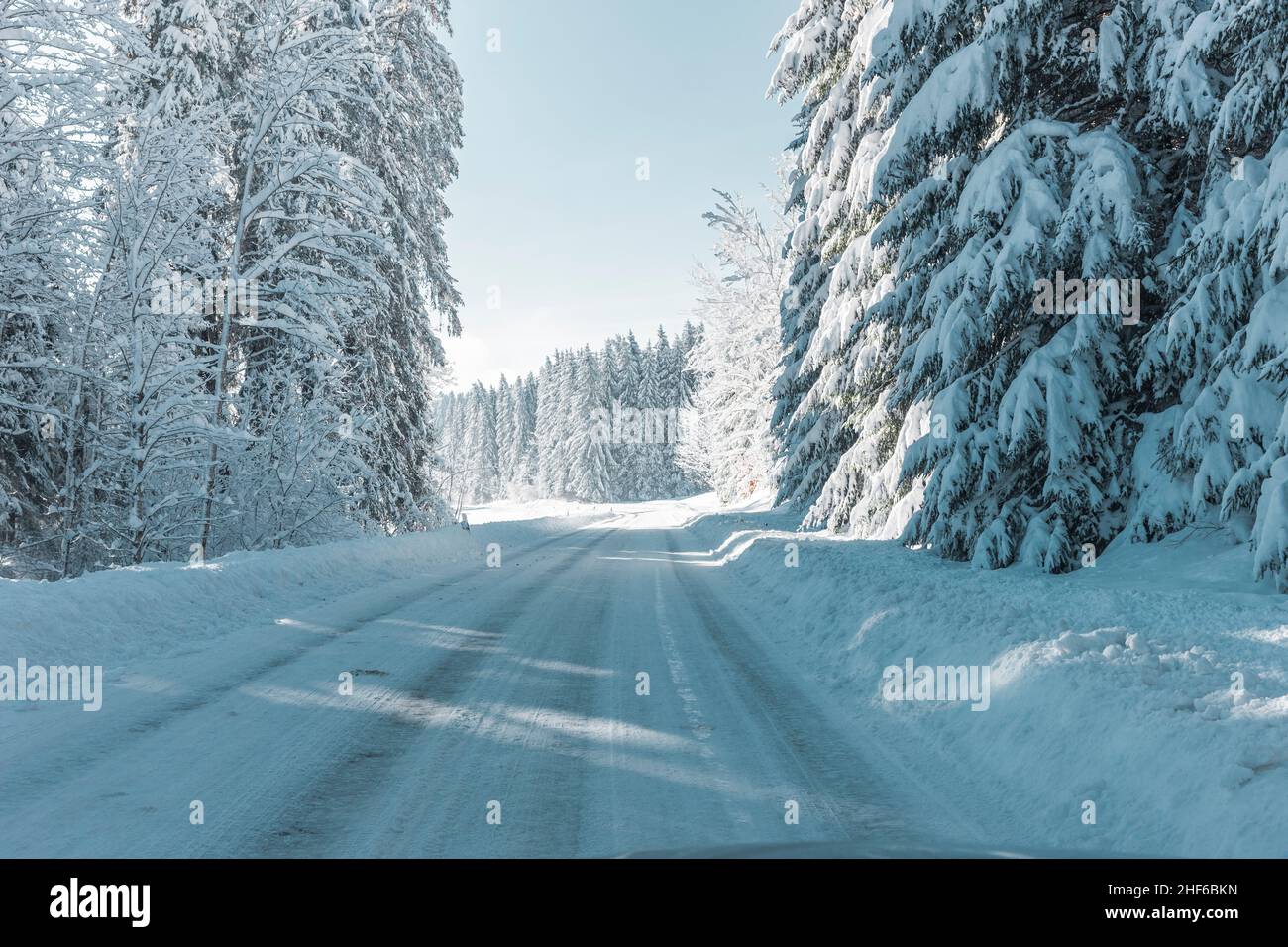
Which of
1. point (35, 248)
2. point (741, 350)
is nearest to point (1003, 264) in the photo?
point (35, 248)

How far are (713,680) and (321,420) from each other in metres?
11.6

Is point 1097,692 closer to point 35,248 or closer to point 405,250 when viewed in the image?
point 35,248

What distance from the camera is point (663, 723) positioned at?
552 centimetres

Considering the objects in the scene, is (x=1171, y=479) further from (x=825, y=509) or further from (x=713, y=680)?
(x=825, y=509)

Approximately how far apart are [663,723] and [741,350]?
3546cm

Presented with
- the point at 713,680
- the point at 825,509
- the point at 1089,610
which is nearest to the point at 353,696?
→ the point at 713,680

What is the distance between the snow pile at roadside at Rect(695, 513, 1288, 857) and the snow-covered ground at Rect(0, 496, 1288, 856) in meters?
0.02

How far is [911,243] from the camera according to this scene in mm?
12898

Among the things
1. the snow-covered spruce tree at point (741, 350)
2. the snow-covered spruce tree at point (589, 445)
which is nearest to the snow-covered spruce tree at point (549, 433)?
the snow-covered spruce tree at point (589, 445)

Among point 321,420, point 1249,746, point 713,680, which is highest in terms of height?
point 321,420

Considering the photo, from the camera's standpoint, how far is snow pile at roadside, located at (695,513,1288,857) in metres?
3.66

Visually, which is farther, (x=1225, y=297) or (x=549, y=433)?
(x=549, y=433)

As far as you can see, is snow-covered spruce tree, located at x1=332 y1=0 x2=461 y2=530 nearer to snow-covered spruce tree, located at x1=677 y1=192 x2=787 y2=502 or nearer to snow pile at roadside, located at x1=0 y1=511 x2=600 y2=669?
snow pile at roadside, located at x1=0 y1=511 x2=600 y2=669

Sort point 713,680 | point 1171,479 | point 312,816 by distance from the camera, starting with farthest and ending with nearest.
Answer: point 1171,479, point 713,680, point 312,816
